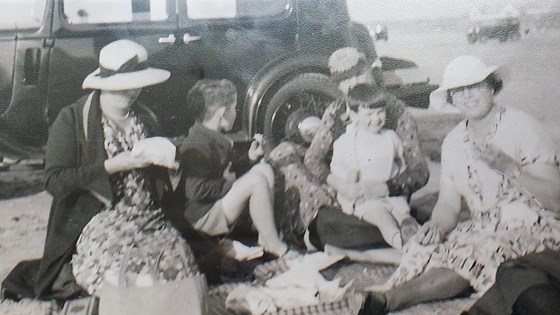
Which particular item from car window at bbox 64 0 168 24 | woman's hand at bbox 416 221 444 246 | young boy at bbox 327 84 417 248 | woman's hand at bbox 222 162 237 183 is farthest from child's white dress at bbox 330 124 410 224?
car window at bbox 64 0 168 24

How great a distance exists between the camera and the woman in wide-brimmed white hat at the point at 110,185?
8.73 feet

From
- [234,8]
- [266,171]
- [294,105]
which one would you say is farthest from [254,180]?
[234,8]

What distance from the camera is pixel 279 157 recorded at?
9.18 feet

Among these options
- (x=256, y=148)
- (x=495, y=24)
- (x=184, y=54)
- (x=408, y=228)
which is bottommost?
(x=408, y=228)

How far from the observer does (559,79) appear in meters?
2.87

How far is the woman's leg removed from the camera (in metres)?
2.82

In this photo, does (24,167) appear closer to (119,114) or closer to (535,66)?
(119,114)

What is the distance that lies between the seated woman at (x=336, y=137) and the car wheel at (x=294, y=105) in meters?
0.05

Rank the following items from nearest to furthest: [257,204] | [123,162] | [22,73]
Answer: [22,73]
[123,162]
[257,204]

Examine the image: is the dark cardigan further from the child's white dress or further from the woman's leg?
the woman's leg

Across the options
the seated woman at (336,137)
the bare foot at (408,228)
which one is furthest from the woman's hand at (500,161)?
the bare foot at (408,228)

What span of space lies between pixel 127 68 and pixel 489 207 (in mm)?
1645

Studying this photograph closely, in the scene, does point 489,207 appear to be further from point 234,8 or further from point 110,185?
point 110,185

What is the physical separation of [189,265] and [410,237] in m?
0.96
